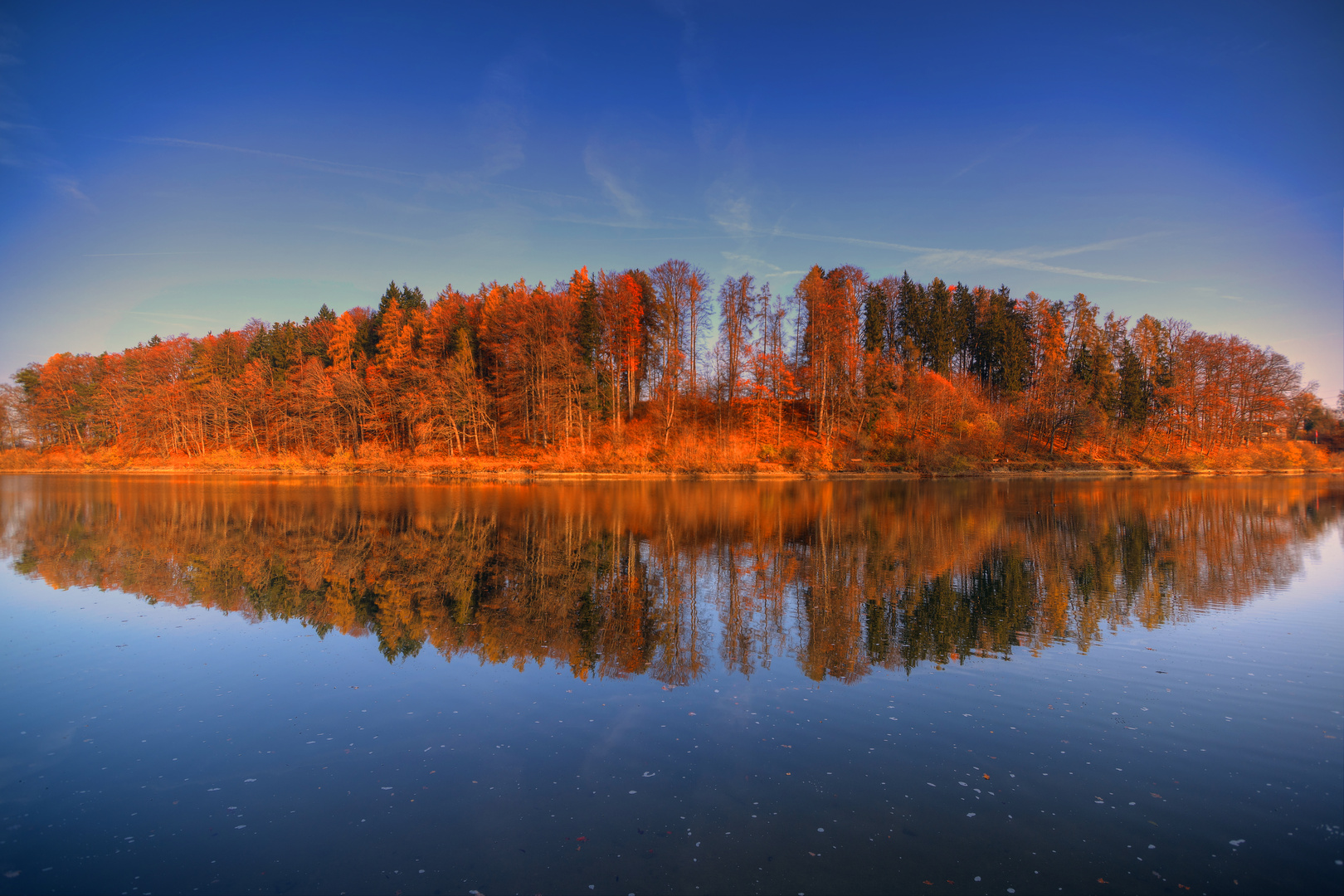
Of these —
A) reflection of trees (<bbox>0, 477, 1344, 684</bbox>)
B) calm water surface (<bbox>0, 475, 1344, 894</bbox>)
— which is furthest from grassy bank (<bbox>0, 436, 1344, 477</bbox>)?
calm water surface (<bbox>0, 475, 1344, 894</bbox>)

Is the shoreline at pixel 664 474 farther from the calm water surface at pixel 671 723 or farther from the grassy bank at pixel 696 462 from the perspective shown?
the calm water surface at pixel 671 723

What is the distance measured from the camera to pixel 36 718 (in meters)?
6.92

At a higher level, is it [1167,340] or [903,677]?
[1167,340]

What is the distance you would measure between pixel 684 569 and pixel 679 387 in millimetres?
41021

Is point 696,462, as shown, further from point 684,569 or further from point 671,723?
point 671,723

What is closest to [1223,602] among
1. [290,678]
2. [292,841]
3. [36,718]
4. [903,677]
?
[903,677]

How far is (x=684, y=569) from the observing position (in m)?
14.7

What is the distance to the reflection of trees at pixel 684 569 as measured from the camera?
9641mm

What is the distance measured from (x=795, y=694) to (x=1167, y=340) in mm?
80070

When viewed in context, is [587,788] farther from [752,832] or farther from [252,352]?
[252,352]

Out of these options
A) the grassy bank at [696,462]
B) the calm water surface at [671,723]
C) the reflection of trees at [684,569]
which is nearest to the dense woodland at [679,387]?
the grassy bank at [696,462]

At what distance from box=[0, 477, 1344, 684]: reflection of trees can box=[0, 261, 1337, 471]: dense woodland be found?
71.7ft

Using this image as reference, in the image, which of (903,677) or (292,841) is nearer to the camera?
(292,841)

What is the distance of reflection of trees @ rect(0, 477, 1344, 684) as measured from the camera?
31.6 ft
